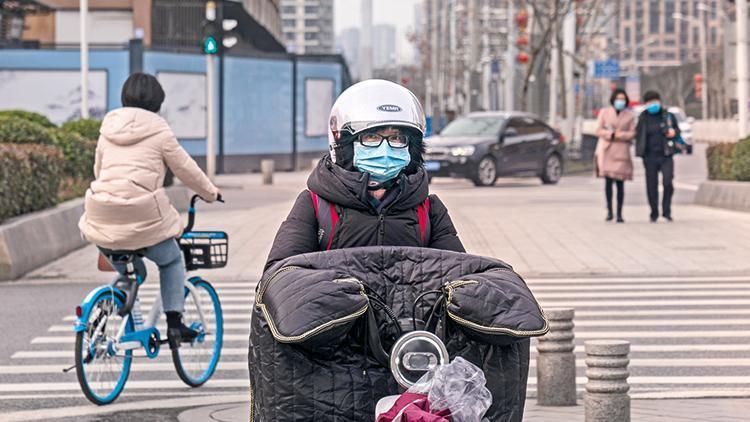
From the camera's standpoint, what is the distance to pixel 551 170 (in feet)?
114

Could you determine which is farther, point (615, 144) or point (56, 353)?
point (615, 144)

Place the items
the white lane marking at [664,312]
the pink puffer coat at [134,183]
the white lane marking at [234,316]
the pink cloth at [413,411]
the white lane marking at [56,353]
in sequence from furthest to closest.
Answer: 1. the white lane marking at [664,312]
2. the white lane marking at [234,316]
3. the white lane marking at [56,353]
4. the pink puffer coat at [134,183]
5. the pink cloth at [413,411]

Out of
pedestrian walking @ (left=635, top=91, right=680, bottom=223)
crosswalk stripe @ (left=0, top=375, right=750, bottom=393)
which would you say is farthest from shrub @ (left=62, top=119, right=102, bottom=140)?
crosswalk stripe @ (left=0, top=375, right=750, bottom=393)

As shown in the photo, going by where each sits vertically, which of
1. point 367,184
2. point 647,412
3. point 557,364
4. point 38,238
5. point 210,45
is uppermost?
point 210,45

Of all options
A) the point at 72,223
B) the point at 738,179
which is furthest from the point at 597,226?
the point at 72,223

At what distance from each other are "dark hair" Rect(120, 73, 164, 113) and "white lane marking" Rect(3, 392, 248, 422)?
1.58 m

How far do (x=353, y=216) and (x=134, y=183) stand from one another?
12.7 ft

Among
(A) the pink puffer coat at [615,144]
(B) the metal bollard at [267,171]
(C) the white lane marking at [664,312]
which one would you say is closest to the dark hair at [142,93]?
(C) the white lane marking at [664,312]

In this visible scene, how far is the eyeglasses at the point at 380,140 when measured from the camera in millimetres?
4816

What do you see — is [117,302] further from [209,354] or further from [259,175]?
[259,175]

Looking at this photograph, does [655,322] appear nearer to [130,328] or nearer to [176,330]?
[176,330]

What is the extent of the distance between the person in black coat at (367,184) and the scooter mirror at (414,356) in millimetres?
723

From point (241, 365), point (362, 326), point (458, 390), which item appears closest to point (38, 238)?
point (241, 365)

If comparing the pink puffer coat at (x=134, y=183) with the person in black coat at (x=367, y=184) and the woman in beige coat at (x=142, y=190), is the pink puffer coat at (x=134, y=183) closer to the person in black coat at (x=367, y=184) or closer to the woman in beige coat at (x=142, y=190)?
the woman in beige coat at (x=142, y=190)
